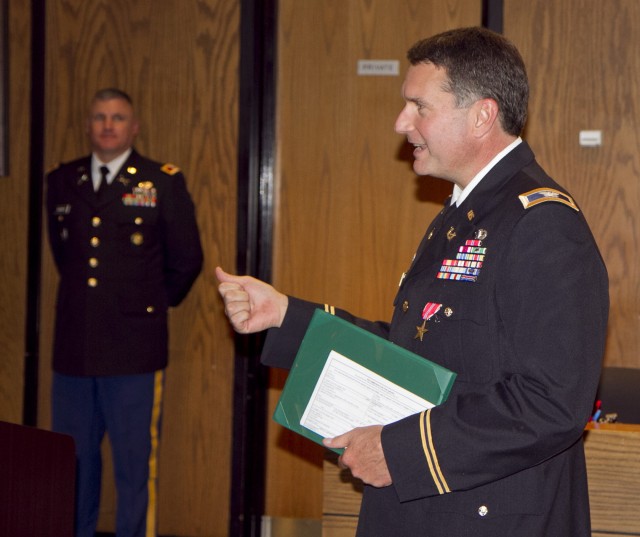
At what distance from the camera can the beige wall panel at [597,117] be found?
11.9 ft

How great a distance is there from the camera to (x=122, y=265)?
3430 millimetres

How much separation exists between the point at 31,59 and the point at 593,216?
2.55 meters

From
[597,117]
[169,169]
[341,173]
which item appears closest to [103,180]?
[169,169]

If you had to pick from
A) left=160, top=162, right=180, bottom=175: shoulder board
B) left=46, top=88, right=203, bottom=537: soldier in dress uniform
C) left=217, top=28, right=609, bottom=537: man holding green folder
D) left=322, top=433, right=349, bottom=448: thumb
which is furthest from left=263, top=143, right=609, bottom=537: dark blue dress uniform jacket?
left=160, top=162, right=180, bottom=175: shoulder board

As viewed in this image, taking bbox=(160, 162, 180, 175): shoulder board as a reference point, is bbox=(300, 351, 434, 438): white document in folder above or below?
below

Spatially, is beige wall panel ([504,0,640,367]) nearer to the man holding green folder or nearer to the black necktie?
the black necktie

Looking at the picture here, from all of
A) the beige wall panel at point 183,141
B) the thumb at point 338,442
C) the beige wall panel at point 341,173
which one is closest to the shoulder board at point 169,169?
the beige wall panel at point 183,141

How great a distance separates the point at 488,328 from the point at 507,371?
3.2 inches

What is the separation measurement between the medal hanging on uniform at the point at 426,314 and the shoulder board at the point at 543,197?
25cm

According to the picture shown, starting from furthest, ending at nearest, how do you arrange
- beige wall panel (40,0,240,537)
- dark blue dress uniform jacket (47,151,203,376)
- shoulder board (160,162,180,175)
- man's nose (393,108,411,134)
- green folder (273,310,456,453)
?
beige wall panel (40,0,240,537), shoulder board (160,162,180,175), dark blue dress uniform jacket (47,151,203,376), man's nose (393,108,411,134), green folder (273,310,456,453)

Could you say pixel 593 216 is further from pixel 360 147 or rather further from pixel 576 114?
pixel 360 147

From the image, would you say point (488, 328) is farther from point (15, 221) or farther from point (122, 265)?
point (15, 221)

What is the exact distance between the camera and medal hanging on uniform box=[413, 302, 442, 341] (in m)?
1.61

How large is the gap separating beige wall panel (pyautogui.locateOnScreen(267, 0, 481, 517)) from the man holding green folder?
2.07 meters
